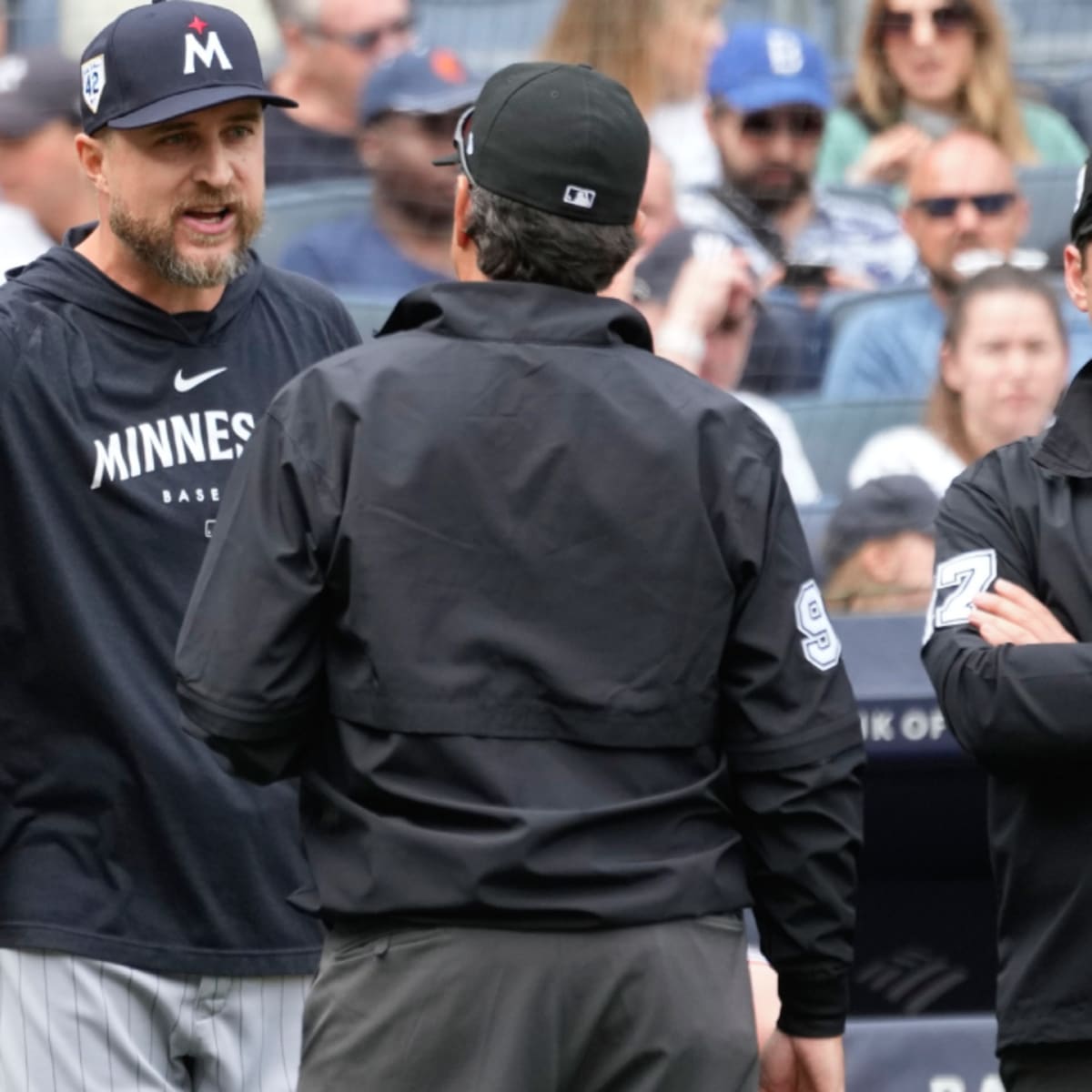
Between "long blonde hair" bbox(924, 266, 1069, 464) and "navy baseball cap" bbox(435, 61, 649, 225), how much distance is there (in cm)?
255

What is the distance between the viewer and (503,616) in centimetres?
214

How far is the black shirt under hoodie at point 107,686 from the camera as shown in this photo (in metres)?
2.61

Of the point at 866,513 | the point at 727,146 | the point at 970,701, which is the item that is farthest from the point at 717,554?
the point at 727,146

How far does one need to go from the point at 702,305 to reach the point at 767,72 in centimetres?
66

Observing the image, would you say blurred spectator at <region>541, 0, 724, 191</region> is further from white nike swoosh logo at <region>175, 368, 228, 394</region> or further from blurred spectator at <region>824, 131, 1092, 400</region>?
white nike swoosh logo at <region>175, 368, 228, 394</region>

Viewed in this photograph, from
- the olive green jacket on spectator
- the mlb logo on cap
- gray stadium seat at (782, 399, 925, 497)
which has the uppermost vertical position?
the mlb logo on cap

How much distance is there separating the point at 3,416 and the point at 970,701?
1.21m

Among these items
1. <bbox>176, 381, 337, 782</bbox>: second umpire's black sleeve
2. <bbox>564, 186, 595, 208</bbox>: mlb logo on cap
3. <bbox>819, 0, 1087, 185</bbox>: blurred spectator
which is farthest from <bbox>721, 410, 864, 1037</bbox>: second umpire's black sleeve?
<bbox>819, 0, 1087, 185</bbox>: blurred spectator

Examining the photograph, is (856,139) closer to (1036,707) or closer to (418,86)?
(418,86)

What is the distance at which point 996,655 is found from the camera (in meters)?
2.61

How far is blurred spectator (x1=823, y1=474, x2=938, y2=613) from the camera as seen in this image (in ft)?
14.8

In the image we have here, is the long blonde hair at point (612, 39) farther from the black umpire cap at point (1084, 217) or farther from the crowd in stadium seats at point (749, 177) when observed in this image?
the black umpire cap at point (1084, 217)

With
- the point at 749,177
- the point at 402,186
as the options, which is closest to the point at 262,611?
the point at 402,186

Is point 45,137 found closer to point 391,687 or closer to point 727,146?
point 727,146
